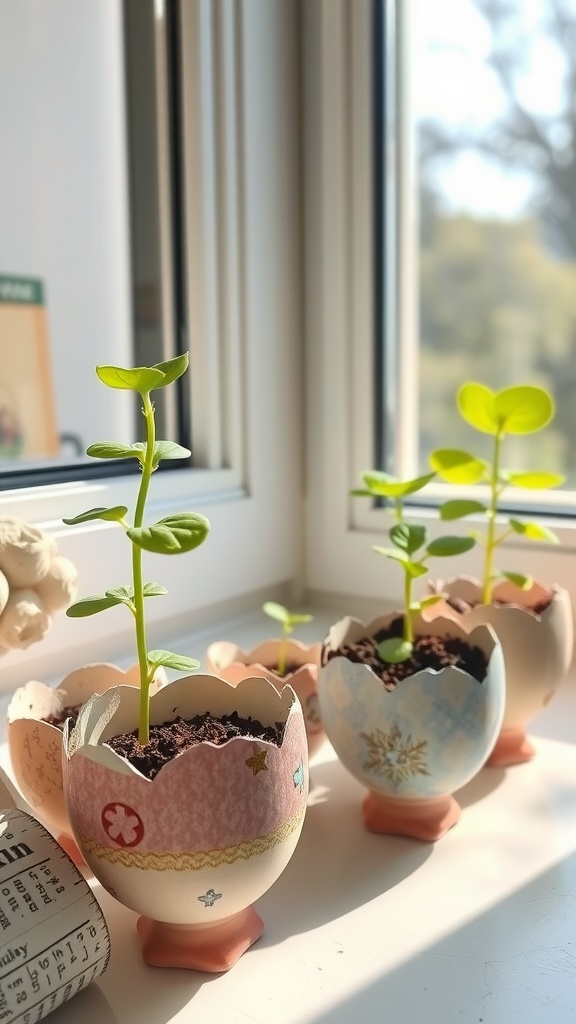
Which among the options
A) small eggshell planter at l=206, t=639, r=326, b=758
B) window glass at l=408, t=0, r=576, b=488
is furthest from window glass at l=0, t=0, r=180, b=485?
small eggshell planter at l=206, t=639, r=326, b=758

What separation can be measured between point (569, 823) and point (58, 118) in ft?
5.02

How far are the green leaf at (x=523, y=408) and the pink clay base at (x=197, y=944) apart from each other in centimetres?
34

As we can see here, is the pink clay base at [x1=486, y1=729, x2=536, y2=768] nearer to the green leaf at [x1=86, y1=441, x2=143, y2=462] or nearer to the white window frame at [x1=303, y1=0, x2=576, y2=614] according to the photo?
the white window frame at [x1=303, y1=0, x2=576, y2=614]

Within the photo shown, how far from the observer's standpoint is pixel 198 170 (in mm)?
750

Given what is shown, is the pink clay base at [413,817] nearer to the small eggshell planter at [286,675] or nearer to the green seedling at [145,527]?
the small eggshell planter at [286,675]

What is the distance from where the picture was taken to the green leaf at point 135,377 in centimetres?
35

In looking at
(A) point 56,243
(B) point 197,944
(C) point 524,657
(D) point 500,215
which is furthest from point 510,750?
(A) point 56,243

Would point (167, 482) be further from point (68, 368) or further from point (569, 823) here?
point (68, 368)

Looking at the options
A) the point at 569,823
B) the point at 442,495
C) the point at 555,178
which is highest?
the point at 555,178

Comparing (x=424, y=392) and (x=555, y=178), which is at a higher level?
(x=555, y=178)

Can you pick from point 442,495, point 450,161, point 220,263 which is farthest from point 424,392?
point 450,161

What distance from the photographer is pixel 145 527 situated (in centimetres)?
35

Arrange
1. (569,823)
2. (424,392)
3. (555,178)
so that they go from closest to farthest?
(569,823), (424,392), (555,178)

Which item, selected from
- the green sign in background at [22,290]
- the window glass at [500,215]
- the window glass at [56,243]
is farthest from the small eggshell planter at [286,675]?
the green sign in background at [22,290]
